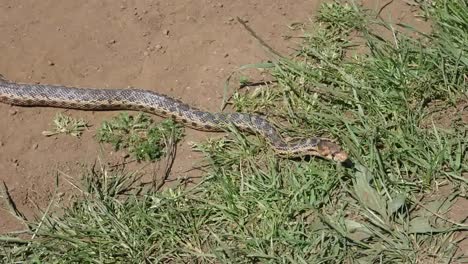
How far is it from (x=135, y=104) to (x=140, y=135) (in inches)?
18.7

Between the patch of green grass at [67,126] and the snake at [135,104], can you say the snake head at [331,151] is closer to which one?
the snake at [135,104]

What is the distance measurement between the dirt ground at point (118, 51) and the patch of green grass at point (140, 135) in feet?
0.50

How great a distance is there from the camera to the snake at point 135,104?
7312 mm

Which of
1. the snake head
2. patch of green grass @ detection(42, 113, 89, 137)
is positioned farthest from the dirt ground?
the snake head

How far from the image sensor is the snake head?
6555 millimetres

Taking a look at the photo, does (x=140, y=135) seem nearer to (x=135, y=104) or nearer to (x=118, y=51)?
(x=135, y=104)

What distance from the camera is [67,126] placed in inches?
300

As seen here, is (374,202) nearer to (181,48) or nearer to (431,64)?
(431,64)

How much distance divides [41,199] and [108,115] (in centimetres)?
145

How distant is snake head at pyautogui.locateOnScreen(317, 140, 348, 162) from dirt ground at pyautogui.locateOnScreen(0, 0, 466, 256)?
56.0 inches

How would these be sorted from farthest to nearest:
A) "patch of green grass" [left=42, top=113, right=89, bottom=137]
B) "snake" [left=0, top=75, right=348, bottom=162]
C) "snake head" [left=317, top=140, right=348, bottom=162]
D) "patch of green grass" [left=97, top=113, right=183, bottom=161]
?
"patch of green grass" [left=42, top=113, right=89, bottom=137]
"snake" [left=0, top=75, right=348, bottom=162]
"patch of green grass" [left=97, top=113, right=183, bottom=161]
"snake head" [left=317, top=140, right=348, bottom=162]

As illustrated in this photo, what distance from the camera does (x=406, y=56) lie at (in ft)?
24.7

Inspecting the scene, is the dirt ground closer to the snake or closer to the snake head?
the snake

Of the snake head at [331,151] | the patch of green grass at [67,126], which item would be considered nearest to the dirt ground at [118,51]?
the patch of green grass at [67,126]
